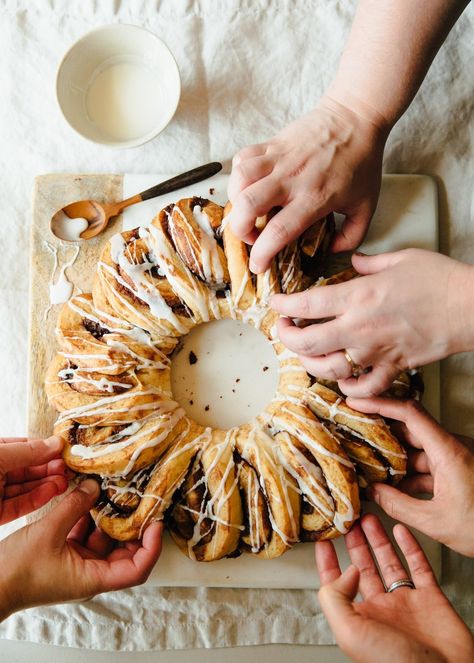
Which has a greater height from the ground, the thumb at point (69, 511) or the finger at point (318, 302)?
the finger at point (318, 302)

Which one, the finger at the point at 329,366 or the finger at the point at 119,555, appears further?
the finger at the point at 119,555

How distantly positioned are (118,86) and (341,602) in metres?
1.13

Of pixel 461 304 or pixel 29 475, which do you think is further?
pixel 29 475

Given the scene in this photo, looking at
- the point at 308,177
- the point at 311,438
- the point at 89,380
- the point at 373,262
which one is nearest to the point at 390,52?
the point at 308,177

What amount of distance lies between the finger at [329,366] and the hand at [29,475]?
49 centimetres

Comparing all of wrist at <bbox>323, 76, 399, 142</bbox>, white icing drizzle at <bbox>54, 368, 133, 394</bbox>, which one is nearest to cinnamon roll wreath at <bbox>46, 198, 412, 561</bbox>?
white icing drizzle at <bbox>54, 368, 133, 394</bbox>

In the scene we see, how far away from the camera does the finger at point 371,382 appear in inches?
44.4

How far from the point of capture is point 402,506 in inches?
47.2

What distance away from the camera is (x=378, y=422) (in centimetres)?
120

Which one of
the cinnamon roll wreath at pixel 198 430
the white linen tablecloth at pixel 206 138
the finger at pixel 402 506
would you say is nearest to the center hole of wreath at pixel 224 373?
the cinnamon roll wreath at pixel 198 430

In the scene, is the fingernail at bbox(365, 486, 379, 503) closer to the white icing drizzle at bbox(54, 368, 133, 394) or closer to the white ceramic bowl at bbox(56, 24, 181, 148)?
the white icing drizzle at bbox(54, 368, 133, 394)

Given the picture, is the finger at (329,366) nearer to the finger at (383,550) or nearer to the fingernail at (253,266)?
the fingernail at (253,266)

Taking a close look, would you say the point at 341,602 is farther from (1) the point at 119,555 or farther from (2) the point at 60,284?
(2) the point at 60,284

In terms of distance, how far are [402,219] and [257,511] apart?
673 mm
